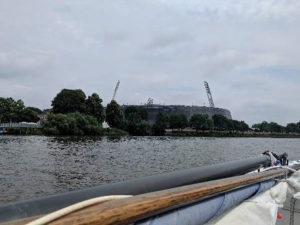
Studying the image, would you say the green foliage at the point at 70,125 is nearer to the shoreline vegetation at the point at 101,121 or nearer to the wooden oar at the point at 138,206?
the shoreline vegetation at the point at 101,121

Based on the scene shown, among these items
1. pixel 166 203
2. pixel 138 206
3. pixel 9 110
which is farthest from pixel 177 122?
pixel 138 206

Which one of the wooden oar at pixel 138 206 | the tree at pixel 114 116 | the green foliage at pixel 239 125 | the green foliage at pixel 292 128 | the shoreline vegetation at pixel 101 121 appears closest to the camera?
the wooden oar at pixel 138 206

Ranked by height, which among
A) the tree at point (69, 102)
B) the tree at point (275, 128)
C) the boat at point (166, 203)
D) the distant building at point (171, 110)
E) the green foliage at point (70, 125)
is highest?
the distant building at point (171, 110)

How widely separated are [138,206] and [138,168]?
68.1 ft

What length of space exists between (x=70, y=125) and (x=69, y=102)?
1555 cm

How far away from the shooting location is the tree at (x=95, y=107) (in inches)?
3447

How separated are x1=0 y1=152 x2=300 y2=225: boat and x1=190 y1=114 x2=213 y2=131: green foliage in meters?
143

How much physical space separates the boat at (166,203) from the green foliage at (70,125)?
230ft

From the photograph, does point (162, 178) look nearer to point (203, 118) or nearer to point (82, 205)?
point (82, 205)

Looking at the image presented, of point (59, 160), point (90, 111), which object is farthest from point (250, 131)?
point (59, 160)

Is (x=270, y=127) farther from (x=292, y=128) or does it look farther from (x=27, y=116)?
(x=27, y=116)

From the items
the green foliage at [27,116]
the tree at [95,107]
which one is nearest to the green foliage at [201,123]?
the green foliage at [27,116]

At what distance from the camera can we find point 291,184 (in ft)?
10.8

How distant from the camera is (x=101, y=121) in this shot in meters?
90.3
